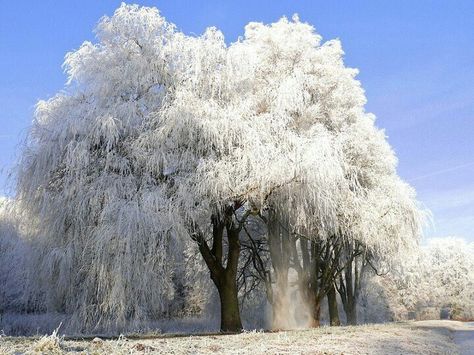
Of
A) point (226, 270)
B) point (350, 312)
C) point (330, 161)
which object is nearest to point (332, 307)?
point (350, 312)

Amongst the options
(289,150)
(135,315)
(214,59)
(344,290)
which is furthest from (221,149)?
(344,290)

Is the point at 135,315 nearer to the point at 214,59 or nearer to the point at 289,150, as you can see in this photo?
the point at 289,150

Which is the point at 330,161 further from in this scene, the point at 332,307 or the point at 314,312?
the point at 332,307

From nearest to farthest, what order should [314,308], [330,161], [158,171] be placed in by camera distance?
[158,171] → [330,161] → [314,308]

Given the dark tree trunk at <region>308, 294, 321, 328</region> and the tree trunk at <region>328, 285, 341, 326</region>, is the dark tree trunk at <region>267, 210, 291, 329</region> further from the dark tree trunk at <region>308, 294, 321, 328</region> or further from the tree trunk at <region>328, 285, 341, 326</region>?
the tree trunk at <region>328, 285, 341, 326</region>

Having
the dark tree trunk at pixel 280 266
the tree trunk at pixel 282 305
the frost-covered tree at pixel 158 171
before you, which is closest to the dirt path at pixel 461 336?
the frost-covered tree at pixel 158 171

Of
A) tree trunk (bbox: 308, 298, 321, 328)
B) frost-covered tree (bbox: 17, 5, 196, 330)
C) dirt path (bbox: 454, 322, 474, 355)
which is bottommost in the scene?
dirt path (bbox: 454, 322, 474, 355)

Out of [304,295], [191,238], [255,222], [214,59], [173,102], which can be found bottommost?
[304,295]

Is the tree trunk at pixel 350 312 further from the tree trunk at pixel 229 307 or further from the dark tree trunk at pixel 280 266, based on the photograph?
the tree trunk at pixel 229 307

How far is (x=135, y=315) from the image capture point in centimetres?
1245

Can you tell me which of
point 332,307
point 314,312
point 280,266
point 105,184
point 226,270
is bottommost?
point 314,312

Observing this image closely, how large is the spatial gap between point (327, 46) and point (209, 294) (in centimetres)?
1121

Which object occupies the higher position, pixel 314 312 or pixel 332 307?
pixel 332 307

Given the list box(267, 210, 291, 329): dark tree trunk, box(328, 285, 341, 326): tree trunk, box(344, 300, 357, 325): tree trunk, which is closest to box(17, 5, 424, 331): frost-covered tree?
box(267, 210, 291, 329): dark tree trunk
